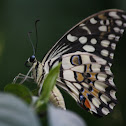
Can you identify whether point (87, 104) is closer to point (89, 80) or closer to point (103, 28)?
point (89, 80)

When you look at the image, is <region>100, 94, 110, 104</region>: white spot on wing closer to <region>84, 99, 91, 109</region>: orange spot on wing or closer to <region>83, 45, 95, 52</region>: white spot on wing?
<region>84, 99, 91, 109</region>: orange spot on wing

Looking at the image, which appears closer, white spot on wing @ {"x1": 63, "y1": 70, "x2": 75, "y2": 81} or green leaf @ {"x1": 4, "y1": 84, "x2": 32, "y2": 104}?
green leaf @ {"x1": 4, "y1": 84, "x2": 32, "y2": 104}

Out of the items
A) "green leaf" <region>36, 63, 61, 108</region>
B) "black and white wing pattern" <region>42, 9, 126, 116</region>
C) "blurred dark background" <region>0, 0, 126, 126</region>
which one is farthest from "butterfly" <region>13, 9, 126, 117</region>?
"blurred dark background" <region>0, 0, 126, 126</region>

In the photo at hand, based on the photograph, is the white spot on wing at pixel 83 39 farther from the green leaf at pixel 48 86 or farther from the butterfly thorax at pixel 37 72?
the green leaf at pixel 48 86

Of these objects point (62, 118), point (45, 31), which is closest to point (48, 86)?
point (62, 118)

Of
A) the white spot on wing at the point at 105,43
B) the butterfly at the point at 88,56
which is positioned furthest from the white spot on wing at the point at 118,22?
the white spot on wing at the point at 105,43

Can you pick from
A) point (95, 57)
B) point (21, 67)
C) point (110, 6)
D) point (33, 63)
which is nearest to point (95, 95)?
point (95, 57)
